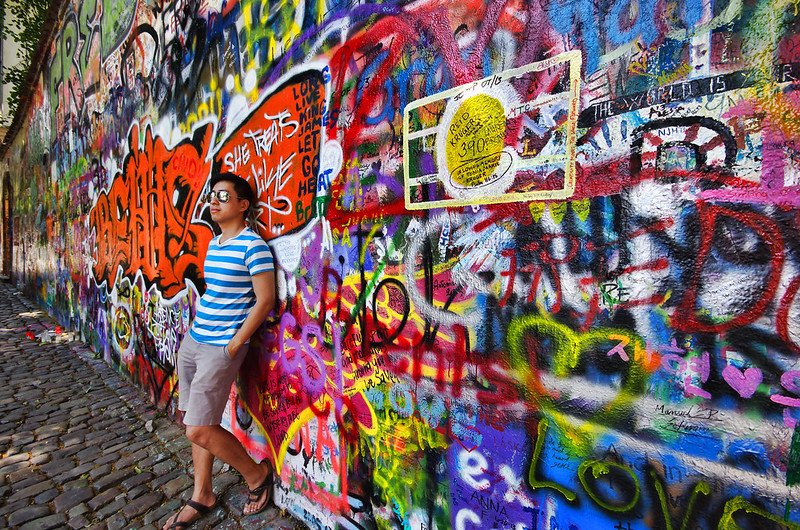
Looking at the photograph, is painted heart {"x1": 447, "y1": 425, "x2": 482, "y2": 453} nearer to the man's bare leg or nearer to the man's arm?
the man's arm

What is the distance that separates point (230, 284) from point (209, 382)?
625 millimetres

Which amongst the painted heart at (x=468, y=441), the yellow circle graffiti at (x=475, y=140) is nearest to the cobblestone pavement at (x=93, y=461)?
the painted heart at (x=468, y=441)

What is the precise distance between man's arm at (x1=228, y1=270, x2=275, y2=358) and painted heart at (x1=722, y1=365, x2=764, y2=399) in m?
2.14

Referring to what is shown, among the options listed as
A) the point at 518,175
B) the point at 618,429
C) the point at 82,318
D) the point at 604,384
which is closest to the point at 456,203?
the point at 518,175

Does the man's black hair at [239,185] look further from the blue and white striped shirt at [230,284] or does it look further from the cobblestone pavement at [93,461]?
the cobblestone pavement at [93,461]

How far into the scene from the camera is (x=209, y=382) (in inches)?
98.0

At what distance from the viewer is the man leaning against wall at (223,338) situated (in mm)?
2449

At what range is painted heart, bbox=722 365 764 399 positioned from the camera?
996 mm

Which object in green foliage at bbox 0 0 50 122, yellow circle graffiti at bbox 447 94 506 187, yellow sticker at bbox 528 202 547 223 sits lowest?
yellow sticker at bbox 528 202 547 223

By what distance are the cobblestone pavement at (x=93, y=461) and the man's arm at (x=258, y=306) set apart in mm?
1193

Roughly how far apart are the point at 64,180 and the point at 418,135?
8.69 meters

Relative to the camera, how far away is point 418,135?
67.4 inches

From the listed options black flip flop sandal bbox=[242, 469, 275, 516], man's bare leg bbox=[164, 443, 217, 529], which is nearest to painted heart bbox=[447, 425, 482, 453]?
black flip flop sandal bbox=[242, 469, 275, 516]

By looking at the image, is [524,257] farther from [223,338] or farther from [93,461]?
[93,461]
